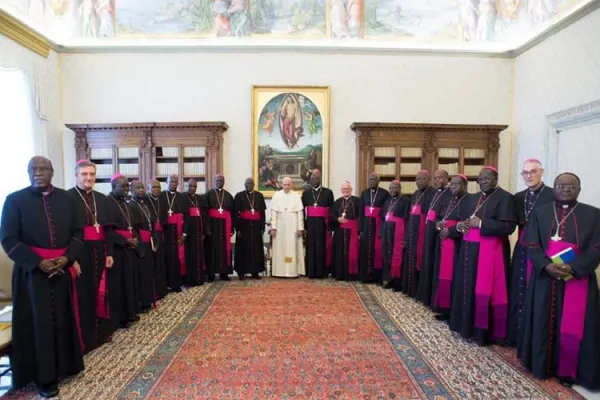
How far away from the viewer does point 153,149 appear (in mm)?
8523

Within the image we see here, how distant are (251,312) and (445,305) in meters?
2.80

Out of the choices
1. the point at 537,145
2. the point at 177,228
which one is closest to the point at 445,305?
the point at 177,228

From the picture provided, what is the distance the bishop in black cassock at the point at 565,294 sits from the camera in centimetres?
323

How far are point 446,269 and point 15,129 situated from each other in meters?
8.78

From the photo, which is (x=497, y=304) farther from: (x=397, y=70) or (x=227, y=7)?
(x=227, y=7)

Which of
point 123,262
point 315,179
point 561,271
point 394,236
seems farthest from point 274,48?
point 561,271

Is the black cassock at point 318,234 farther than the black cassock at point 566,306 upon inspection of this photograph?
Yes

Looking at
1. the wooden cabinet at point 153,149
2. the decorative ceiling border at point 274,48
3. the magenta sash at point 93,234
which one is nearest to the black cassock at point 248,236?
the wooden cabinet at point 153,149

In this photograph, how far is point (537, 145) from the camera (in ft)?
27.0

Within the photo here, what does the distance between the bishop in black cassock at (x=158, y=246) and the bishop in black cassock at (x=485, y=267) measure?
4.62 m

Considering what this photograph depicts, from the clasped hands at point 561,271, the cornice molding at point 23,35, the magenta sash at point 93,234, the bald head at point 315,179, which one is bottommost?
the clasped hands at point 561,271

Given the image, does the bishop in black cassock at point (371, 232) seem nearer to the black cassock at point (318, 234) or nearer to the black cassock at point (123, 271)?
the black cassock at point (318, 234)

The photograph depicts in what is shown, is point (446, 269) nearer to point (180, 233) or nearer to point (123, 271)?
point (123, 271)

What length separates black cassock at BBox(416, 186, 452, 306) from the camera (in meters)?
5.40
